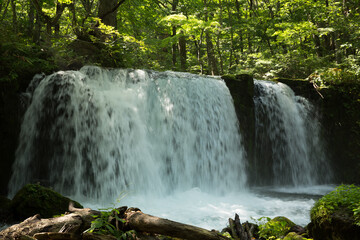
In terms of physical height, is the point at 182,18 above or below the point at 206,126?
above

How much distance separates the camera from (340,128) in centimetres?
1216

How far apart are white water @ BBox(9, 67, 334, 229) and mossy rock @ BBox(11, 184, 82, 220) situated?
1.79 metres

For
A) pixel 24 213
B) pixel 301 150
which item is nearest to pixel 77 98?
pixel 24 213

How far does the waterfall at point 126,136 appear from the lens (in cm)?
724

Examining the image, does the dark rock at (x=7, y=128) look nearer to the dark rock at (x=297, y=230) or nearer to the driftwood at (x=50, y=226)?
the driftwood at (x=50, y=226)

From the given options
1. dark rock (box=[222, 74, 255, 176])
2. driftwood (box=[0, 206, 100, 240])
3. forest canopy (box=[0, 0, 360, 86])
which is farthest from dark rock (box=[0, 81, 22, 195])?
dark rock (box=[222, 74, 255, 176])

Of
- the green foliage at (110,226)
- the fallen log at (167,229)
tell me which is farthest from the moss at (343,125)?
the green foliage at (110,226)

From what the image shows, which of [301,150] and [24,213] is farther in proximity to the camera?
[301,150]

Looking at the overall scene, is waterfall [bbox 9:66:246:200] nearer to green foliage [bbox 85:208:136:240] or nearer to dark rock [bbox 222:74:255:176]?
dark rock [bbox 222:74:255:176]

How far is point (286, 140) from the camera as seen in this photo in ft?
37.3

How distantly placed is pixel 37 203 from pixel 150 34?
52.5ft

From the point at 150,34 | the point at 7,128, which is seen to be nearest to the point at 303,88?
the point at 150,34

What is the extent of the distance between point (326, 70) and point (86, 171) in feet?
36.7

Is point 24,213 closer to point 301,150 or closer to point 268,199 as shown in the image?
point 268,199
